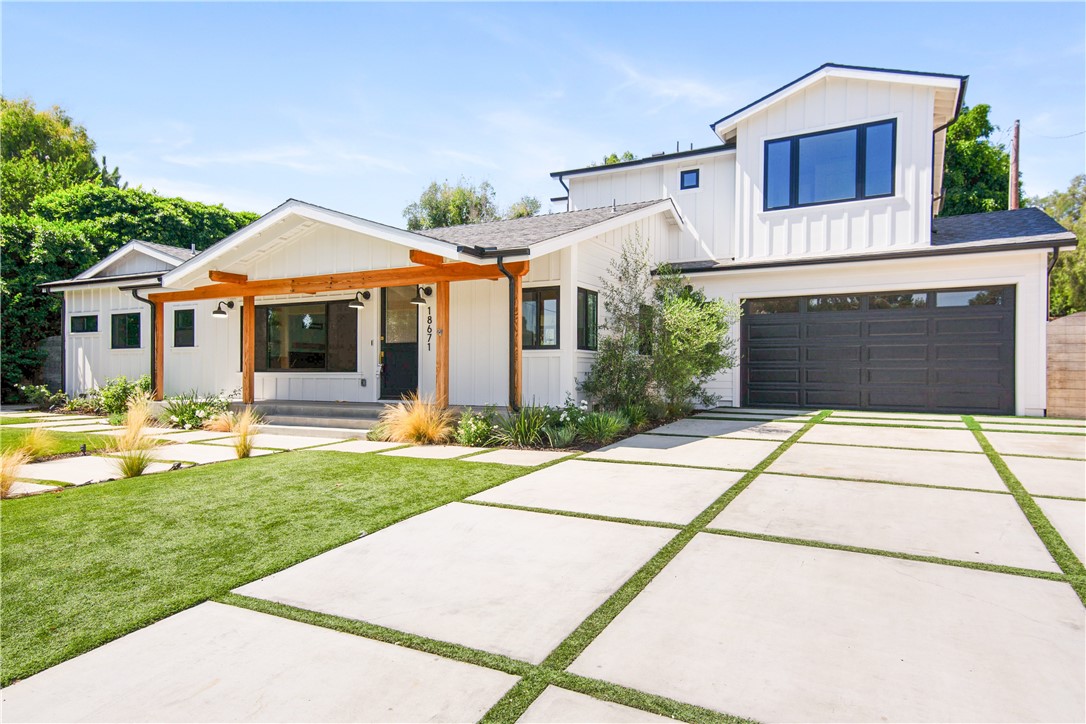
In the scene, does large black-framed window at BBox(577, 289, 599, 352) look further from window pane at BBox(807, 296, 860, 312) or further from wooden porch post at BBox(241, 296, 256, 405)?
wooden porch post at BBox(241, 296, 256, 405)

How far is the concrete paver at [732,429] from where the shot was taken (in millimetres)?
7688

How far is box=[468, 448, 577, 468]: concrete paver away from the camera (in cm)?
614

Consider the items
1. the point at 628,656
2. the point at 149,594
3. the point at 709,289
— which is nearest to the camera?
the point at 628,656

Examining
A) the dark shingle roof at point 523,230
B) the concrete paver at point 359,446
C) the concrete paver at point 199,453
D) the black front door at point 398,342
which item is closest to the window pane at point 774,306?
the dark shingle roof at point 523,230

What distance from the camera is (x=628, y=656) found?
214 cm

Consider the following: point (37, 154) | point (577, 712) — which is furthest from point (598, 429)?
point (37, 154)

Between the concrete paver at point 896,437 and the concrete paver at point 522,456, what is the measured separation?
3.12 m

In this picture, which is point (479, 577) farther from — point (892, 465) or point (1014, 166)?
point (1014, 166)

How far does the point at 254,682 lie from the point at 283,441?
6630 mm

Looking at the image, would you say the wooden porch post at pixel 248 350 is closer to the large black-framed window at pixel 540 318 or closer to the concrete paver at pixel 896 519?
the large black-framed window at pixel 540 318

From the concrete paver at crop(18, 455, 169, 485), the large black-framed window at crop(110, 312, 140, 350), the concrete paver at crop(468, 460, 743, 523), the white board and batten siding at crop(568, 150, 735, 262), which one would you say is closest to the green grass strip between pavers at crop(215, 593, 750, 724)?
the concrete paver at crop(468, 460, 743, 523)

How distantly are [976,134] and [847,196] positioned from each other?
603 inches

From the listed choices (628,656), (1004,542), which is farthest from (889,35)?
(628,656)

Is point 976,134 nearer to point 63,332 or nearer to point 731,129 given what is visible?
point 731,129
